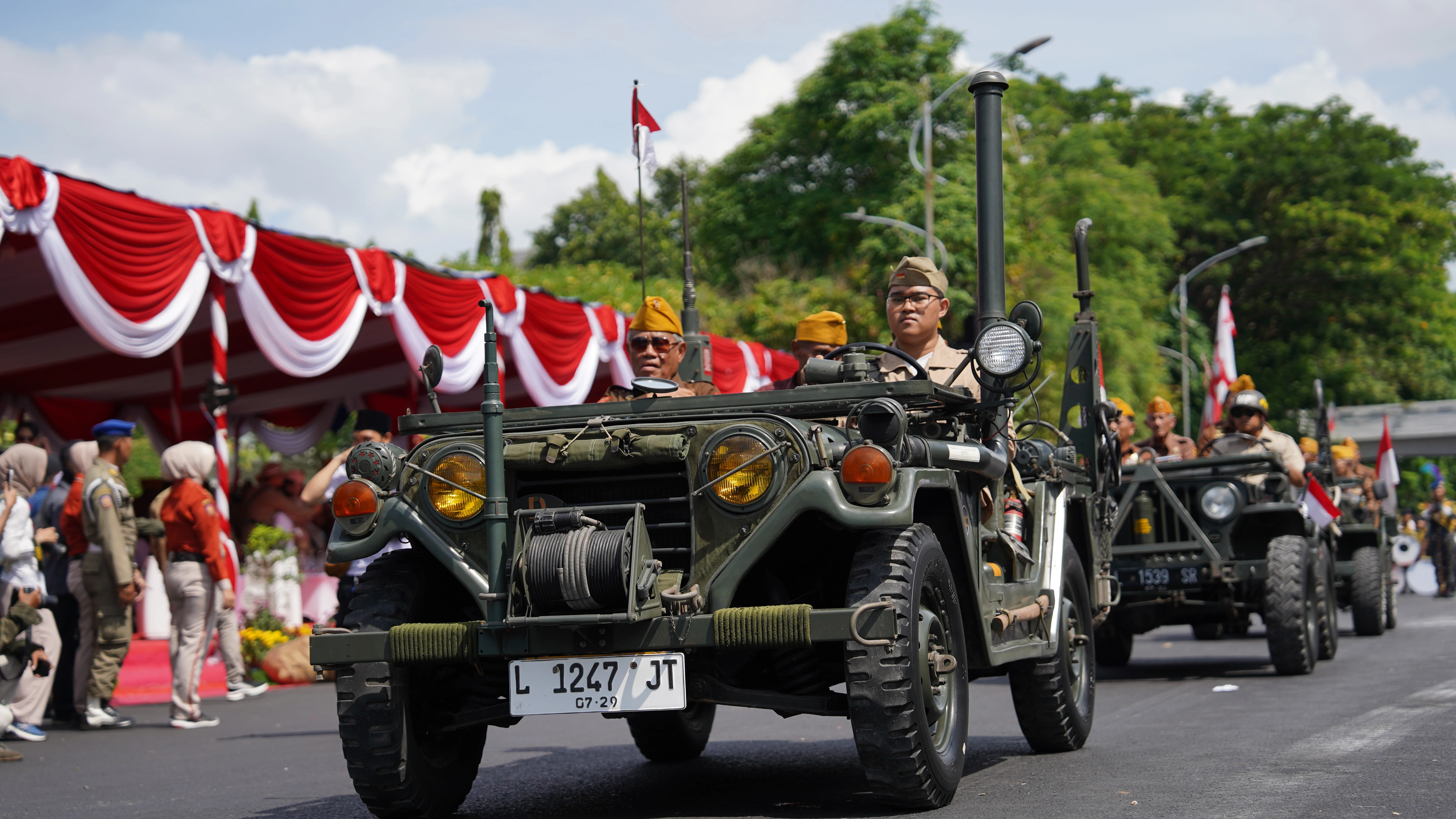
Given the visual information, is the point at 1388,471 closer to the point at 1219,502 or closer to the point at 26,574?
the point at 1219,502

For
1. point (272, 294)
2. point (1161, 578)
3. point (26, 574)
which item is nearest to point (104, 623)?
point (26, 574)

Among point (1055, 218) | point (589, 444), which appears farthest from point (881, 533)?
point (1055, 218)

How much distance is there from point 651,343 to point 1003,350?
7.80 feet

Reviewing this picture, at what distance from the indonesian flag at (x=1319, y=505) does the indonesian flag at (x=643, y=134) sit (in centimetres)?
716

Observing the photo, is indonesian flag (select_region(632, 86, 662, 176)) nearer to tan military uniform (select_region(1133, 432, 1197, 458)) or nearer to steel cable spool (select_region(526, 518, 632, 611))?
steel cable spool (select_region(526, 518, 632, 611))

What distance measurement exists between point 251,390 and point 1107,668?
11926 mm

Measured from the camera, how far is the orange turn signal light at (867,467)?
538 cm

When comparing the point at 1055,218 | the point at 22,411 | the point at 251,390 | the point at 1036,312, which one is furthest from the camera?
the point at 1055,218

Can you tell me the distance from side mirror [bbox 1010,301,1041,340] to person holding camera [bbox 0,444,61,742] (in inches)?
236

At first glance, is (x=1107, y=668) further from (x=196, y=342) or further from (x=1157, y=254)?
(x=1157, y=254)

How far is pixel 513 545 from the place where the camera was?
5.55 meters

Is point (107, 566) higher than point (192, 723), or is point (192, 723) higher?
point (107, 566)

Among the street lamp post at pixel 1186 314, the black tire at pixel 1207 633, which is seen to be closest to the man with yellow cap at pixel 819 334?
A: the black tire at pixel 1207 633

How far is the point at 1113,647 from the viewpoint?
45.3 ft
